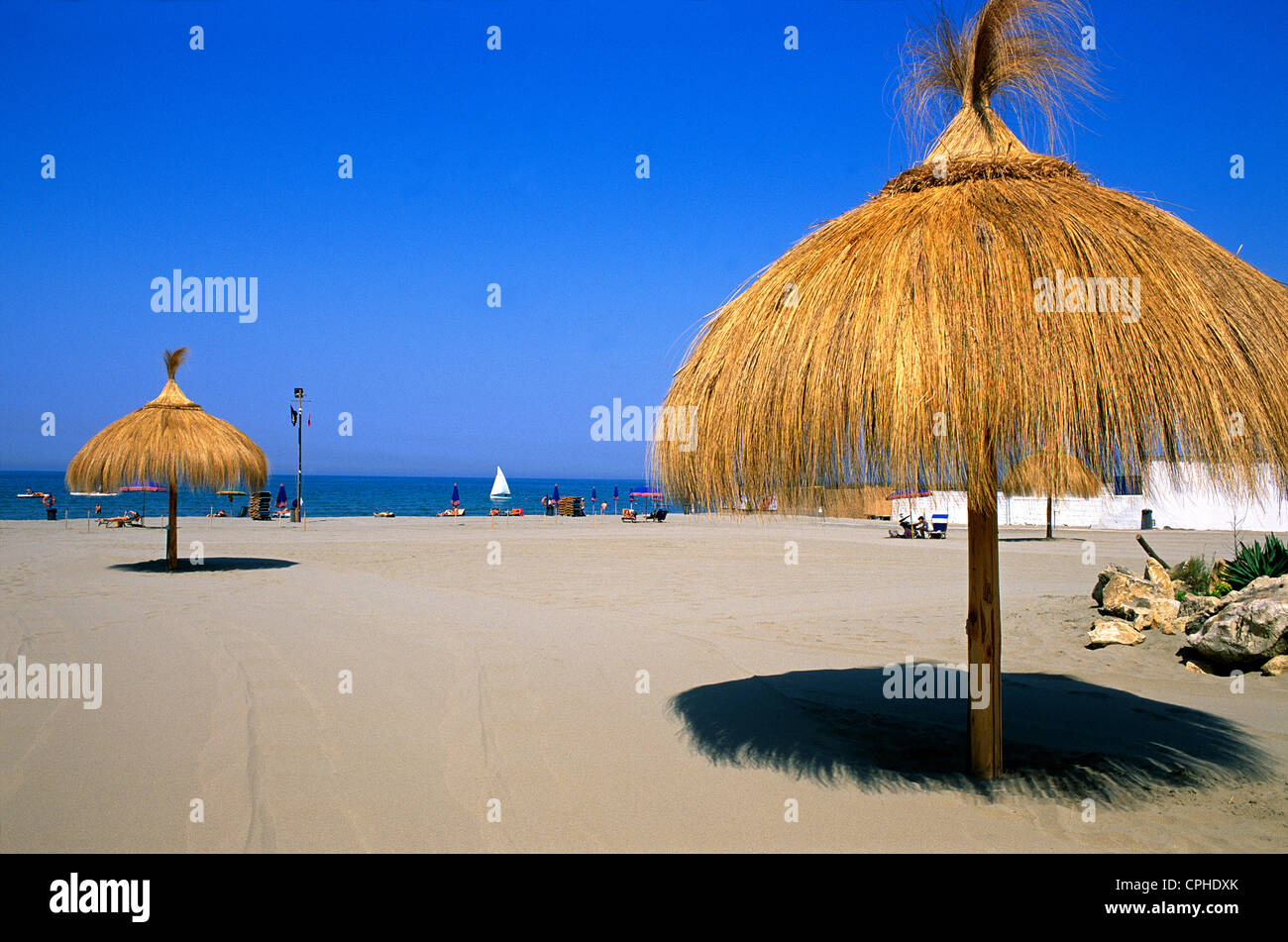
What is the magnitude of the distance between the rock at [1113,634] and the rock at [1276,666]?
46.6 inches

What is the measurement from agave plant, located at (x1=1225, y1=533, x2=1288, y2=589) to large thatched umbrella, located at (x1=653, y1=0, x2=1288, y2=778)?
555cm

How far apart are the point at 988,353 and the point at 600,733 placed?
3.50 metres

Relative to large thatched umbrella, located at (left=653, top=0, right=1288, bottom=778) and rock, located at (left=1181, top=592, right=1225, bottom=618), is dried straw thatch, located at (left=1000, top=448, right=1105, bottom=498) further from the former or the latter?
rock, located at (left=1181, top=592, right=1225, bottom=618)

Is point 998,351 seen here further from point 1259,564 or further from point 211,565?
point 211,565

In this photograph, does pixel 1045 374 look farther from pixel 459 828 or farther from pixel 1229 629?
pixel 1229 629

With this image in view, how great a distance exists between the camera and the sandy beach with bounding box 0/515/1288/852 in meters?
3.91

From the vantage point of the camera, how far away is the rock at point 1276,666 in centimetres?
632

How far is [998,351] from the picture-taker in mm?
3281

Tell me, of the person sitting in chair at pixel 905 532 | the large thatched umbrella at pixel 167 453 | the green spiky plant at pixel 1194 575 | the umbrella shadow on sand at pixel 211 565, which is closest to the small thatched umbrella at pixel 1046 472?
the green spiky plant at pixel 1194 575

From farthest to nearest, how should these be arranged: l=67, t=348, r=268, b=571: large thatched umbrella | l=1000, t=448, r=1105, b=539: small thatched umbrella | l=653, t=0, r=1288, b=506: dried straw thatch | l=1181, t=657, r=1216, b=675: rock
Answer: l=67, t=348, r=268, b=571: large thatched umbrella < l=1181, t=657, r=1216, b=675: rock < l=1000, t=448, r=1105, b=539: small thatched umbrella < l=653, t=0, r=1288, b=506: dried straw thatch

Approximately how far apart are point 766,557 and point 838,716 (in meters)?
12.8

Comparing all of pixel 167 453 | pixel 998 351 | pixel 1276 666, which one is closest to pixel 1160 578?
pixel 1276 666

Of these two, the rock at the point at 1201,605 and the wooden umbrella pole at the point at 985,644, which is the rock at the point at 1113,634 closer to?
the rock at the point at 1201,605

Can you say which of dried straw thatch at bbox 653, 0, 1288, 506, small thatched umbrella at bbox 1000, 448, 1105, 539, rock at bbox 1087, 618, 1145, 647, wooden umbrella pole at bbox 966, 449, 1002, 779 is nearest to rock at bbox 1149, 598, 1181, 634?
rock at bbox 1087, 618, 1145, 647
